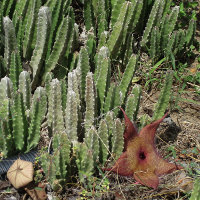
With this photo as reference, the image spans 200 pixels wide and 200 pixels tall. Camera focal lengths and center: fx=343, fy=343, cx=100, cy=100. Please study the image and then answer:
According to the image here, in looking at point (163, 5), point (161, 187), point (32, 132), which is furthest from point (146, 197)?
point (163, 5)

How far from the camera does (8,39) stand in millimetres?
2791

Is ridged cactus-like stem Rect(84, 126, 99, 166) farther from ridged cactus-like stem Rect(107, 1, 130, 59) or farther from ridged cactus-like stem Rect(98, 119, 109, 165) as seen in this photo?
ridged cactus-like stem Rect(107, 1, 130, 59)

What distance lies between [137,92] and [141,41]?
3.33ft

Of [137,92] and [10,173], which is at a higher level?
[137,92]

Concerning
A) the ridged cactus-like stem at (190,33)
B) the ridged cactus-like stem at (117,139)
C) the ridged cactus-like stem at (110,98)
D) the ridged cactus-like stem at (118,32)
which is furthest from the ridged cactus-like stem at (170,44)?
the ridged cactus-like stem at (117,139)

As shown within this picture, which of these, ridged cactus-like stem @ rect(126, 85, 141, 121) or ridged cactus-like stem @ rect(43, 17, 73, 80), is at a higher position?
ridged cactus-like stem @ rect(43, 17, 73, 80)

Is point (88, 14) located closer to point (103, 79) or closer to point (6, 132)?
point (103, 79)

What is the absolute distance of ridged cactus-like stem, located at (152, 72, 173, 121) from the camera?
2420mm

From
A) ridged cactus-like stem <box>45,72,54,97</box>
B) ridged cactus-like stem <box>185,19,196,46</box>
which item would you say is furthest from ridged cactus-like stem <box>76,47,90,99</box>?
ridged cactus-like stem <box>185,19,196,46</box>

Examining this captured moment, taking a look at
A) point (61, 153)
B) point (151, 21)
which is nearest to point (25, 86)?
point (61, 153)

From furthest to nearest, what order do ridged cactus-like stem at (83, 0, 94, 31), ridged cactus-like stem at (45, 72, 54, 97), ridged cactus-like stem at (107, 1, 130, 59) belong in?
ridged cactus-like stem at (83, 0, 94, 31) → ridged cactus-like stem at (107, 1, 130, 59) → ridged cactus-like stem at (45, 72, 54, 97)

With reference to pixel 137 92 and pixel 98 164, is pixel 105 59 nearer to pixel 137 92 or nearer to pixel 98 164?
pixel 137 92

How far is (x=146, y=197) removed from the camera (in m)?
2.20

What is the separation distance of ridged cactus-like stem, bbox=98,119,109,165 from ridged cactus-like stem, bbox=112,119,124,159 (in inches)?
2.1
